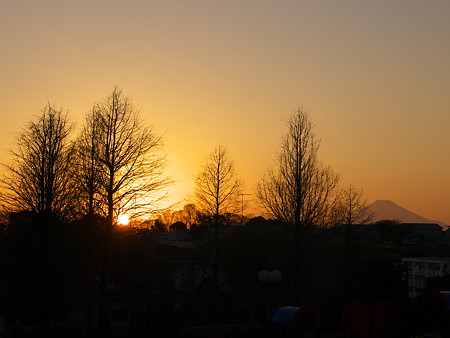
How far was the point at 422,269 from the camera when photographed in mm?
98062

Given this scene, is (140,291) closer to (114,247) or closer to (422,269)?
(114,247)

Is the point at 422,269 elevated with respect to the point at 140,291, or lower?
lower

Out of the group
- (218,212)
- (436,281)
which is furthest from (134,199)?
(436,281)

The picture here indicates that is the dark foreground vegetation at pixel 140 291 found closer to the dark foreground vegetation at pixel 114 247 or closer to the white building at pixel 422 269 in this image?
the dark foreground vegetation at pixel 114 247

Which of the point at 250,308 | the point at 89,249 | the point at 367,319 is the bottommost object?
the point at 250,308

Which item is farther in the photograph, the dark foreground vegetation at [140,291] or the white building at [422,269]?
the white building at [422,269]

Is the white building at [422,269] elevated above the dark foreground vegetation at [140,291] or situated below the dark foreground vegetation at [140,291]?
below

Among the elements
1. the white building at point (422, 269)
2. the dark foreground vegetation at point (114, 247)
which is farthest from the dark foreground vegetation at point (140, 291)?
the white building at point (422, 269)

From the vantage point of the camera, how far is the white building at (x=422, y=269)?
92519 millimetres

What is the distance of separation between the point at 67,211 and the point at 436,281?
4719 cm

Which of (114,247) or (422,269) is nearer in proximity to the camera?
(114,247)

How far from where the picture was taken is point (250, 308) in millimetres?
49844

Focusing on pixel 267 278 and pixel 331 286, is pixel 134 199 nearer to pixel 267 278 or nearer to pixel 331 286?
pixel 267 278

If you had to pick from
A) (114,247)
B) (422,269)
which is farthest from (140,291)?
(422,269)
